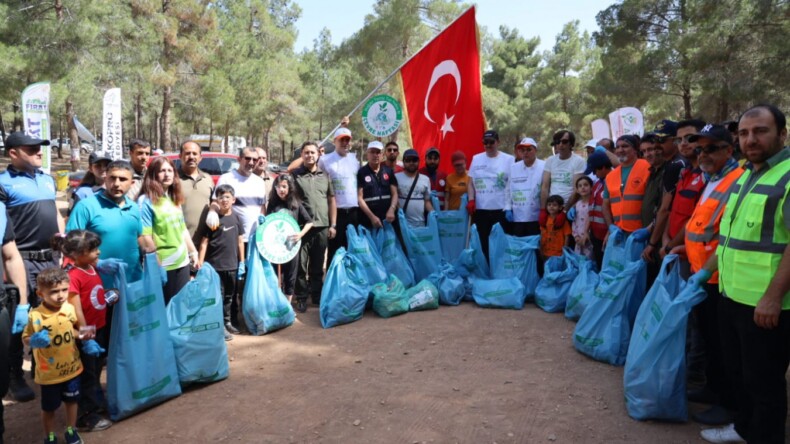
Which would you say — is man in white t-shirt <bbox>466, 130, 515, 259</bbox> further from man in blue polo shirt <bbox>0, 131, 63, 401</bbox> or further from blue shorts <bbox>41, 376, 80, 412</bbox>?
blue shorts <bbox>41, 376, 80, 412</bbox>

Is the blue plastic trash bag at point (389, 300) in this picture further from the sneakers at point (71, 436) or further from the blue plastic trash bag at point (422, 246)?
the sneakers at point (71, 436)

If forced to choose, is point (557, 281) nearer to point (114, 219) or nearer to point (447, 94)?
point (447, 94)

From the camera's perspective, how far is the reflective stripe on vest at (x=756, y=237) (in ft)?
7.75

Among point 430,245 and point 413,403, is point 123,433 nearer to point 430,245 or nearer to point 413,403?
point 413,403

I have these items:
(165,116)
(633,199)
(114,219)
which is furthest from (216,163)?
(633,199)

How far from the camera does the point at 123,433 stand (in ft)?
10.1

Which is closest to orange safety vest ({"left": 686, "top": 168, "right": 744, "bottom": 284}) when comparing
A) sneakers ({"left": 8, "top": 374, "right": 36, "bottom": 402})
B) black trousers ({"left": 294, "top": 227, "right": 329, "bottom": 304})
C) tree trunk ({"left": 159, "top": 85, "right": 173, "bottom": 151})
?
black trousers ({"left": 294, "top": 227, "right": 329, "bottom": 304})

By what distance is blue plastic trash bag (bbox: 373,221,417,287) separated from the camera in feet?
18.7

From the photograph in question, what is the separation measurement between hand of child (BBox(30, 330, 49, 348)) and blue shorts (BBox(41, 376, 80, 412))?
0.95 ft

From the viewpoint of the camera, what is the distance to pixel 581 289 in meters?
4.94

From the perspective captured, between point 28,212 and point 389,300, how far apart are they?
9.92ft

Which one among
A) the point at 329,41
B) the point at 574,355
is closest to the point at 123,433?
the point at 574,355

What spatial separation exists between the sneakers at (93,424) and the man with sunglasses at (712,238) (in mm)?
3453

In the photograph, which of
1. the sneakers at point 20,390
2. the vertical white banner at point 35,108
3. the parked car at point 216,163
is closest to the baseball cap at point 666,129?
the sneakers at point 20,390
